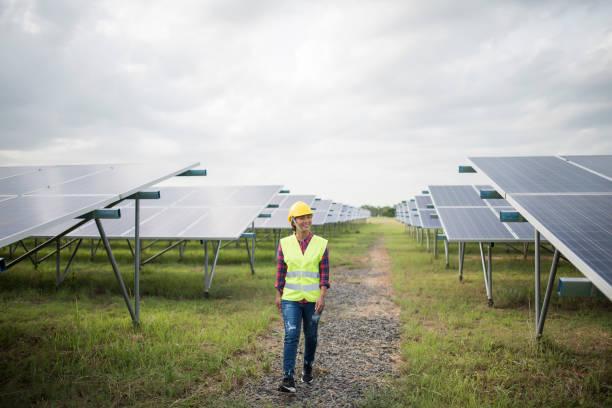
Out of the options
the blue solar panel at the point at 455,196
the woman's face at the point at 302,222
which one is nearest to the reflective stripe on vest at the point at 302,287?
Answer: the woman's face at the point at 302,222

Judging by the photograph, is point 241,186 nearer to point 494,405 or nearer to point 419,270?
point 419,270

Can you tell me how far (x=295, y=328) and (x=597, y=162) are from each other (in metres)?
6.23

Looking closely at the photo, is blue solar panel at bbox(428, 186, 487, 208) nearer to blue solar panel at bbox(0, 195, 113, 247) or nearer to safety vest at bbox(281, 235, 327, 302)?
safety vest at bbox(281, 235, 327, 302)

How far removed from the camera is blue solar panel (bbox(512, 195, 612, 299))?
Answer: 2.94 m

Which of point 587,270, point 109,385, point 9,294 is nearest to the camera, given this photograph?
point 587,270

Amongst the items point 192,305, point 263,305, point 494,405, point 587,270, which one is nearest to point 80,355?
point 192,305

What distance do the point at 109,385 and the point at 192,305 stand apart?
133 inches

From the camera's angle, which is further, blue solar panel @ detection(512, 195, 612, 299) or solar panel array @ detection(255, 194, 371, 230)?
solar panel array @ detection(255, 194, 371, 230)

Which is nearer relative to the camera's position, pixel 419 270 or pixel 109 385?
pixel 109 385

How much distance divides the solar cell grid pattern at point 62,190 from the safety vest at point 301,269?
2.24m

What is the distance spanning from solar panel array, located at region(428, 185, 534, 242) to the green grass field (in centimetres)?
117

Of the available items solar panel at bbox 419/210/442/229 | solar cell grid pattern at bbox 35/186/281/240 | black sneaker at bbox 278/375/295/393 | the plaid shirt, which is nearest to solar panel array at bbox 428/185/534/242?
solar panel at bbox 419/210/442/229

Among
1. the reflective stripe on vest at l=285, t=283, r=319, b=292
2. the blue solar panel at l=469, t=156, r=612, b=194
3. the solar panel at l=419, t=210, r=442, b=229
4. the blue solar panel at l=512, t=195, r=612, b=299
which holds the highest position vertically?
the blue solar panel at l=469, t=156, r=612, b=194

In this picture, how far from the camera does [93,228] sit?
9852mm
